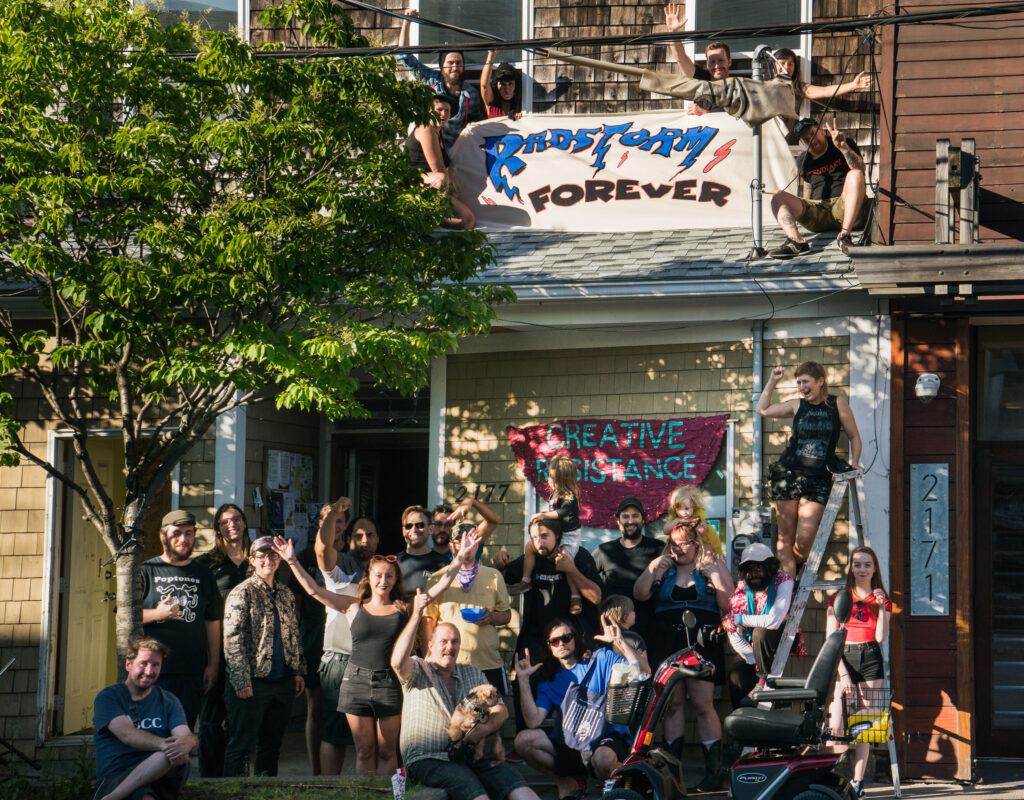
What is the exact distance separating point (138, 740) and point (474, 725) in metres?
1.96

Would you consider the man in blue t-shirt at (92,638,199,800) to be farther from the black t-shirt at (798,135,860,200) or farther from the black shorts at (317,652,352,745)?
the black t-shirt at (798,135,860,200)

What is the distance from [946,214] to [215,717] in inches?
258

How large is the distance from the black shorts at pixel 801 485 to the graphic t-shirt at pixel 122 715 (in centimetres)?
453

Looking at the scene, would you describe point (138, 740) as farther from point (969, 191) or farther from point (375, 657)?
point (969, 191)

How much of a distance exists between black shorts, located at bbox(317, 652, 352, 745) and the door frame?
2845 millimetres

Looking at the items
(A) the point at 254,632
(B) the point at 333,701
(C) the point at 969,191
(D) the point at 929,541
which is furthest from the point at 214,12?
(D) the point at 929,541

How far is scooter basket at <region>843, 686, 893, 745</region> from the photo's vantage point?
834cm

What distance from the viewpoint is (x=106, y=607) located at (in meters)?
12.2

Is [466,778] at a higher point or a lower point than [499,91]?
lower

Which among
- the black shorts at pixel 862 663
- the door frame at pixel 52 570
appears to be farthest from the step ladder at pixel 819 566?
the door frame at pixel 52 570

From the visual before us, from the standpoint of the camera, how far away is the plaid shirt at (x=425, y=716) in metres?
7.83

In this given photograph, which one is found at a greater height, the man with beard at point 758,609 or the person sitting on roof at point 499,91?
the person sitting on roof at point 499,91

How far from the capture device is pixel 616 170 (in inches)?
446

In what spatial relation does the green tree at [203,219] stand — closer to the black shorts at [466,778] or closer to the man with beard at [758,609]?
the black shorts at [466,778]
